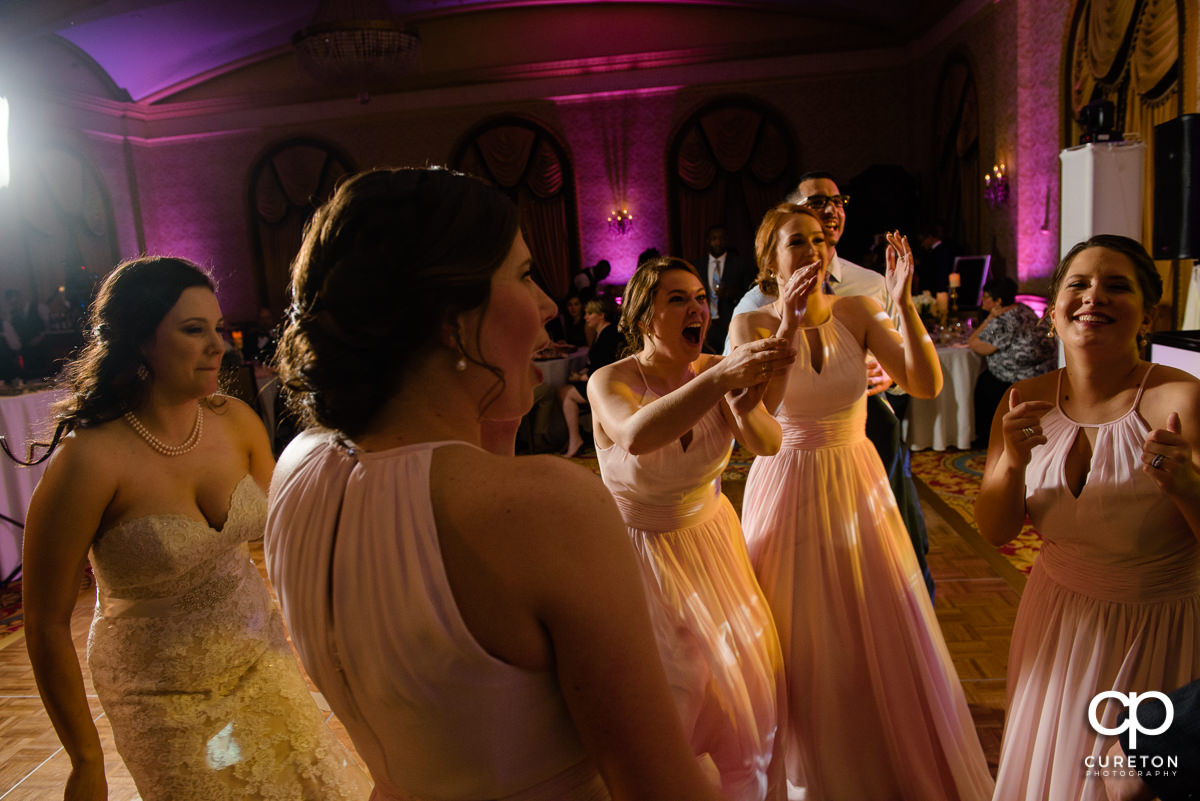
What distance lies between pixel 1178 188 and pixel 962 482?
2.59 meters

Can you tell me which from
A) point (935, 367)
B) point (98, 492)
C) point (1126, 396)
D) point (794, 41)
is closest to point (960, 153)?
point (794, 41)

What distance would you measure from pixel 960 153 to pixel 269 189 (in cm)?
977

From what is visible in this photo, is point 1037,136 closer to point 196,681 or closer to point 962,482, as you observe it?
point 962,482

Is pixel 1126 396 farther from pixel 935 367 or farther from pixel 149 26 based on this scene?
pixel 149 26

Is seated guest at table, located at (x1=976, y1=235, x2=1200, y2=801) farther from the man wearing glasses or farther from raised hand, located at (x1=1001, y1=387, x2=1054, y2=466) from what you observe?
the man wearing glasses

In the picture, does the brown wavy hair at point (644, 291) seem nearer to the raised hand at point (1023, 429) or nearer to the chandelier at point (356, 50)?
the raised hand at point (1023, 429)

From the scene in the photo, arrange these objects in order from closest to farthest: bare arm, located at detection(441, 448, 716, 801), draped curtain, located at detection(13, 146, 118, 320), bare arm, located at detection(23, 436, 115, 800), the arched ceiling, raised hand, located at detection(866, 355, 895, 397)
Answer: bare arm, located at detection(441, 448, 716, 801) → bare arm, located at detection(23, 436, 115, 800) → raised hand, located at detection(866, 355, 895, 397) → the arched ceiling → draped curtain, located at detection(13, 146, 118, 320)

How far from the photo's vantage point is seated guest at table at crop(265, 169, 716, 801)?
683 mm

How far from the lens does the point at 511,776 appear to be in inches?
30.3

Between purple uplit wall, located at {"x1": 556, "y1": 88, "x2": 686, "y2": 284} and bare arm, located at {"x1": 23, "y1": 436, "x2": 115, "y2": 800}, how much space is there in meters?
10.6

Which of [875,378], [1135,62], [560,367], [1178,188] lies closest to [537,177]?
[560,367]

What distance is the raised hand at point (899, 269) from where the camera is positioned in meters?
2.32

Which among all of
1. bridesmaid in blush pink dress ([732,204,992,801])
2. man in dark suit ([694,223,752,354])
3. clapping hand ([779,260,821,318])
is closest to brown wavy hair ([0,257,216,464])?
clapping hand ([779,260,821,318])

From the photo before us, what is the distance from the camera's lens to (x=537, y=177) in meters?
12.1
